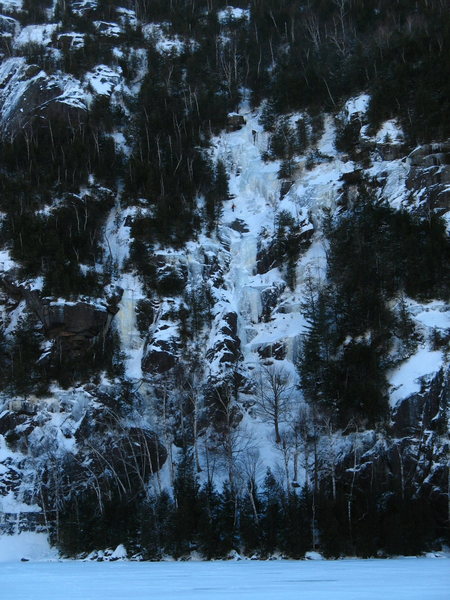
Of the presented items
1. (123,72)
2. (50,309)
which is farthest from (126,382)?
(123,72)

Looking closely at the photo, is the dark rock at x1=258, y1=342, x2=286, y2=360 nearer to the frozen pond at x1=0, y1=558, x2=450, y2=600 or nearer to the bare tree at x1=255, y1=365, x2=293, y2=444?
the bare tree at x1=255, y1=365, x2=293, y2=444

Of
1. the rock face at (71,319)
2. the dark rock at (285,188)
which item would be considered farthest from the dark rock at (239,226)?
the rock face at (71,319)

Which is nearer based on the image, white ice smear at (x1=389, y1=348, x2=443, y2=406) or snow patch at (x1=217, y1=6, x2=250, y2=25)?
white ice smear at (x1=389, y1=348, x2=443, y2=406)

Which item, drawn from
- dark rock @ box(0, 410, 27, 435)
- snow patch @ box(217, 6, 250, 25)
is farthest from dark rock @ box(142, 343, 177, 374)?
snow patch @ box(217, 6, 250, 25)

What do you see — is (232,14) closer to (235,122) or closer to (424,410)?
(235,122)

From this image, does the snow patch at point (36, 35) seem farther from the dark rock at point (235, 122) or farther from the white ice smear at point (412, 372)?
the white ice smear at point (412, 372)
